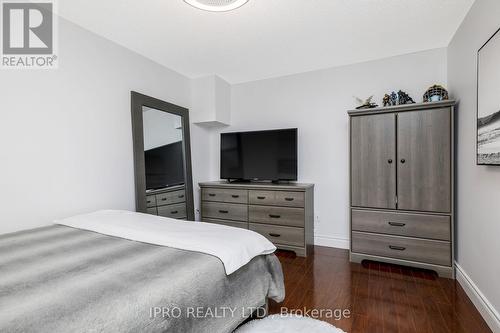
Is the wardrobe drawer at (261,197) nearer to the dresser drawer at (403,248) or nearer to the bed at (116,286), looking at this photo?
the dresser drawer at (403,248)

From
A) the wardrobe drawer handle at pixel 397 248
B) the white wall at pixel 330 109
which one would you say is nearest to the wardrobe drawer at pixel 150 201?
the white wall at pixel 330 109

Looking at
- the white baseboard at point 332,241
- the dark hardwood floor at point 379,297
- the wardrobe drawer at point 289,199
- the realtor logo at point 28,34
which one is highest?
the realtor logo at point 28,34

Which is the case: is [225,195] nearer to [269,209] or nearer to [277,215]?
[269,209]

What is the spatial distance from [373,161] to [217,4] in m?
2.13

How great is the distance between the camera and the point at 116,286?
1.01m

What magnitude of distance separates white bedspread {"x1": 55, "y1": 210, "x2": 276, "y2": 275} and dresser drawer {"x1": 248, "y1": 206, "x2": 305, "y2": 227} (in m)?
1.40

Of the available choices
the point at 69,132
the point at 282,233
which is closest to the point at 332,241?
the point at 282,233

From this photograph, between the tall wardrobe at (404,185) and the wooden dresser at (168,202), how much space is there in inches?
84.0

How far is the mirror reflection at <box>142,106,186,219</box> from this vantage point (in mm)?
2926

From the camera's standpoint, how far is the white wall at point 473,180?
1.71m

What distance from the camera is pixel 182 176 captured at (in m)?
3.42

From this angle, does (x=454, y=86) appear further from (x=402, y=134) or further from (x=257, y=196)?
(x=257, y=196)

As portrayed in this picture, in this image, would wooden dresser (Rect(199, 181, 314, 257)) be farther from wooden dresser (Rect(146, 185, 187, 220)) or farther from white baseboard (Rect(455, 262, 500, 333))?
white baseboard (Rect(455, 262, 500, 333))

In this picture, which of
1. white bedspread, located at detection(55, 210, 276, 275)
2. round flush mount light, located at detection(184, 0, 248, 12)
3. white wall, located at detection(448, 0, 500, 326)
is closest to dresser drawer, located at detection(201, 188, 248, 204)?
white bedspread, located at detection(55, 210, 276, 275)
